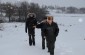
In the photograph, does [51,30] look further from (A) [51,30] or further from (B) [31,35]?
(B) [31,35]

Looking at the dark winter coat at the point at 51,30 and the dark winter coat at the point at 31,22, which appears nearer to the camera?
the dark winter coat at the point at 51,30

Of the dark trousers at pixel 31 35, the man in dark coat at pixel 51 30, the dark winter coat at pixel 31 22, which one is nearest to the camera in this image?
the man in dark coat at pixel 51 30

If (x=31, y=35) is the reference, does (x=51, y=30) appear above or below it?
above

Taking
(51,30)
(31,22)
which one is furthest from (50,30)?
(31,22)

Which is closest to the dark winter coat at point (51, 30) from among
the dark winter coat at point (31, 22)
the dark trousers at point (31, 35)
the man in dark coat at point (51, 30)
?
the man in dark coat at point (51, 30)

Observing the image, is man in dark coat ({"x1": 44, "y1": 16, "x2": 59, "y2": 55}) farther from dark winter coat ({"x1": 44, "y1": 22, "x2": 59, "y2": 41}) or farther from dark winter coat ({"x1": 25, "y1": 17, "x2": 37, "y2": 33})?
dark winter coat ({"x1": 25, "y1": 17, "x2": 37, "y2": 33})

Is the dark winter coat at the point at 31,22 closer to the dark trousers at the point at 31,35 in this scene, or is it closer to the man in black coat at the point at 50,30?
the dark trousers at the point at 31,35

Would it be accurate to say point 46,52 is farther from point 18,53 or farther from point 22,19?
point 22,19

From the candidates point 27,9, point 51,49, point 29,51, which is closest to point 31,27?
point 29,51

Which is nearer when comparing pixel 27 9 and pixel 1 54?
pixel 1 54

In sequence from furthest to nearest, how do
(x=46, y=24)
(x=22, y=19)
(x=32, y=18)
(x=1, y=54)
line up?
(x=22, y=19)
(x=32, y=18)
(x=1, y=54)
(x=46, y=24)

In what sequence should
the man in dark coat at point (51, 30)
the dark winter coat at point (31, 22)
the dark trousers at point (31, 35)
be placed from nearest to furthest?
the man in dark coat at point (51, 30) < the dark winter coat at point (31, 22) < the dark trousers at point (31, 35)

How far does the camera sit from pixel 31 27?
13758 mm

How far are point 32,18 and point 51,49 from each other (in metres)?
3.14
